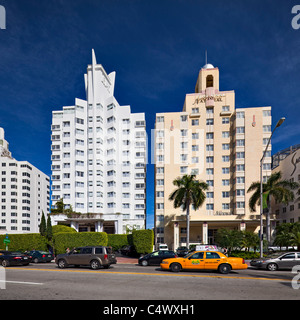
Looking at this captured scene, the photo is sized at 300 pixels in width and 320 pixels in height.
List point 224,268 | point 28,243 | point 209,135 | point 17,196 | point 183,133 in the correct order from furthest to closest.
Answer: point 17,196 → point 209,135 → point 183,133 → point 28,243 → point 224,268

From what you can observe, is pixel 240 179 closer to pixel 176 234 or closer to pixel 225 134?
pixel 225 134

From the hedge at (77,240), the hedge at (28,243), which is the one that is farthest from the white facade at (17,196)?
the hedge at (77,240)

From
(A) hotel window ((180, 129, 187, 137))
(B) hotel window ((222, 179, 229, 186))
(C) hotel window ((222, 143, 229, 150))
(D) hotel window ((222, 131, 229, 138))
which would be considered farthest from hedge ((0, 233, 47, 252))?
(D) hotel window ((222, 131, 229, 138))

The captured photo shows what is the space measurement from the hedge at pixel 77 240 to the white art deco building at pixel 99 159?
26646 mm

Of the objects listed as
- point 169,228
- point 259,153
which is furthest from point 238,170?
point 169,228

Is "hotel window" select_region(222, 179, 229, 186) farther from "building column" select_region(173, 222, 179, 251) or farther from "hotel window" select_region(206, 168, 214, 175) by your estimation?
"building column" select_region(173, 222, 179, 251)

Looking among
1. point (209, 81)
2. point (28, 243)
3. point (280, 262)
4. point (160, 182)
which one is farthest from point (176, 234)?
point (209, 81)

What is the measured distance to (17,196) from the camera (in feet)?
269

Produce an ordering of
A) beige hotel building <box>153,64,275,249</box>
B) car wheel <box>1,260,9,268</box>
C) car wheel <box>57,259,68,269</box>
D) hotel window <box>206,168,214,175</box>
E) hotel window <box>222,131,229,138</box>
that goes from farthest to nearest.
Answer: hotel window <box>222,131,229,138</box> → hotel window <box>206,168,214,175</box> → beige hotel building <box>153,64,275,249</box> → car wheel <box>1,260,9,268</box> → car wheel <box>57,259,68,269</box>

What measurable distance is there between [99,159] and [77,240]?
32483 millimetres

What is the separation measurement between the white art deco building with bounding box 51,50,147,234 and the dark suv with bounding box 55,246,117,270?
4010cm

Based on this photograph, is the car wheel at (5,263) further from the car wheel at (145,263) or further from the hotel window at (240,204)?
the hotel window at (240,204)

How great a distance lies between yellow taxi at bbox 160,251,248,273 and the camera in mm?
16219

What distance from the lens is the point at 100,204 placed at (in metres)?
60.9
